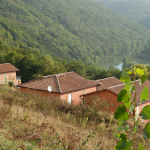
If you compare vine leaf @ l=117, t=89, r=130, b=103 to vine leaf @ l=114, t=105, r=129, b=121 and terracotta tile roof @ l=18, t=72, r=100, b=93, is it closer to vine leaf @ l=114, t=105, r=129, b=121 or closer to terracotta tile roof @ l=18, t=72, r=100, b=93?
vine leaf @ l=114, t=105, r=129, b=121

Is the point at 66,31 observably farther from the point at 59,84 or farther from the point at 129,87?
the point at 129,87

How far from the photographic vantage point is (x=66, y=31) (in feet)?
479

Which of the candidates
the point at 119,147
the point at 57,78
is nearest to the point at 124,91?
the point at 119,147

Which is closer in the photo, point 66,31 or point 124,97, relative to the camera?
point 124,97

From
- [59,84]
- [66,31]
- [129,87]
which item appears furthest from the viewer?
[66,31]

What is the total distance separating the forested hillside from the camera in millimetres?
97875

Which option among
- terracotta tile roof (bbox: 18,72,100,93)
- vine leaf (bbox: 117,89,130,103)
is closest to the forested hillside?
terracotta tile roof (bbox: 18,72,100,93)

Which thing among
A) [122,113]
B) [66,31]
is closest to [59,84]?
[122,113]

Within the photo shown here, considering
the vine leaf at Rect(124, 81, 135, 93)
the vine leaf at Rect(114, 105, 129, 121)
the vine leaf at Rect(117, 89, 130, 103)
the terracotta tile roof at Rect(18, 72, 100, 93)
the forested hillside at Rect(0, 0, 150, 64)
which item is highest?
the forested hillside at Rect(0, 0, 150, 64)

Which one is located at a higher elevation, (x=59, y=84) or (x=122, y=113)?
(x=122, y=113)

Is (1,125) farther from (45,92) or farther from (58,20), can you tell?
(58,20)

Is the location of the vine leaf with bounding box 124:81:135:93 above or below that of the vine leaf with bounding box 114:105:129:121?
above

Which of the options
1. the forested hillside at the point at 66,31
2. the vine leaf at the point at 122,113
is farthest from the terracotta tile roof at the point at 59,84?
the forested hillside at the point at 66,31

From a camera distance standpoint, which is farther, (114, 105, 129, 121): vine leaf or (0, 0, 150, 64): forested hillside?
(0, 0, 150, 64): forested hillside
